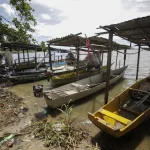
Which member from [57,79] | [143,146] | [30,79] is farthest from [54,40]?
Result: [143,146]

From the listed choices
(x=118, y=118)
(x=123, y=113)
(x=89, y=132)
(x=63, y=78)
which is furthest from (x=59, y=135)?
(x=63, y=78)

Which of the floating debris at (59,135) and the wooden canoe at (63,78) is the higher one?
the wooden canoe at (63,78)

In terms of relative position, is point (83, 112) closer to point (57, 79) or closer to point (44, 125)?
point (44, 125)

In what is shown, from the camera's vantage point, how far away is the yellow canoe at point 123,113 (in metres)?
4.36

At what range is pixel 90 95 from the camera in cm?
903

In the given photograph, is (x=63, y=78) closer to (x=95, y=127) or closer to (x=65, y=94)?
(x=65, y=94)

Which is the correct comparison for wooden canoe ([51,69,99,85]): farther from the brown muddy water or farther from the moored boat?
the brown muddy water

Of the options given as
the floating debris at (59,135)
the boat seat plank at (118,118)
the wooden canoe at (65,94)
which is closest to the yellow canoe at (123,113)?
the boat seat plank at (118,118)

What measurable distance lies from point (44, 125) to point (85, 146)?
1.66m

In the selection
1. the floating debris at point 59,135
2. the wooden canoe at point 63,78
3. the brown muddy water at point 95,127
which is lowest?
the brown muddy water at point 95,127

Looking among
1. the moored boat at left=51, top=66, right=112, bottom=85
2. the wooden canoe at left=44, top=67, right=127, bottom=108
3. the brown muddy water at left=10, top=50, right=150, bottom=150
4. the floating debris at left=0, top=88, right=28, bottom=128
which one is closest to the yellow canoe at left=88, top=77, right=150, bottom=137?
the brown muddy water at left=10, top=50, right=150, bottom=150

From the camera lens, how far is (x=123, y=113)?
227 inches

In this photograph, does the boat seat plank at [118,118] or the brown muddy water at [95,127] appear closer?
the brown muddy water at [95,127]

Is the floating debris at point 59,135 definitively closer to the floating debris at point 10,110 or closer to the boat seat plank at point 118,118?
the boat seat plank at point 118,118
